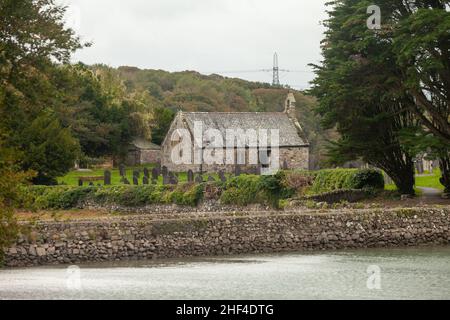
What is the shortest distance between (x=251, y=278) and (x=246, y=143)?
2366 inches

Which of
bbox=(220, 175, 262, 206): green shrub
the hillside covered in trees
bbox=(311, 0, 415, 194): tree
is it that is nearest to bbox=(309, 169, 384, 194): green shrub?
bbox=(311, 0, 415, 194): tree

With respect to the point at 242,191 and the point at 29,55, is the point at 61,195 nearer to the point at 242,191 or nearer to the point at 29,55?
the point at 242,191

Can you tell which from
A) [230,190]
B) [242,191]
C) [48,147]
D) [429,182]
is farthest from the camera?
[48,147]

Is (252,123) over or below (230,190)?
over

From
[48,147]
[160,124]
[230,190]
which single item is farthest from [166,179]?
[160,124]

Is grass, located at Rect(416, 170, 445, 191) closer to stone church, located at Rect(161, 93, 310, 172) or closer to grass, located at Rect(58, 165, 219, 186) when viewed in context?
grass, located at Rect(58, 165, 219, 186)

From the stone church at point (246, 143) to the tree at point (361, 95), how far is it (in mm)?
35315

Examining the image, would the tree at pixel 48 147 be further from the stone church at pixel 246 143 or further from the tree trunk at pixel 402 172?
the stone church at pixel 246 143

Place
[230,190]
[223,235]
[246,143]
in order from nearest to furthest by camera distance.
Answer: [223,235]
[230,190]
[246,143]

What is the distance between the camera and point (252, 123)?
295 feet

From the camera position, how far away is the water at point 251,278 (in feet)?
78.2

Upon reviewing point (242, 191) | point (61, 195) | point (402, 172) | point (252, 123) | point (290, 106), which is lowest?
point (61, 195)

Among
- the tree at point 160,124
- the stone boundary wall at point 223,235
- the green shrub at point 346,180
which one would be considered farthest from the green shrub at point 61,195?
the tree at point 160,124
